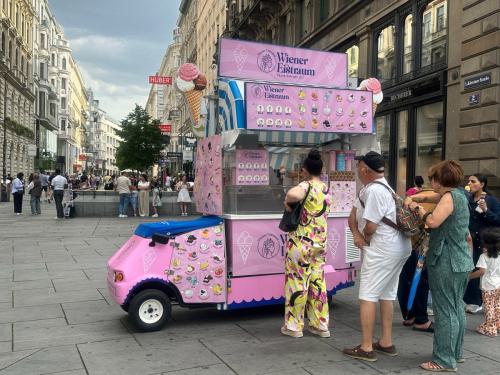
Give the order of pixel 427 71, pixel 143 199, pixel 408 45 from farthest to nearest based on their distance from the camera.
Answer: pixel 143 199
pixel 408 45
pixel 427 71

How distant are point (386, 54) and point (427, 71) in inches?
114

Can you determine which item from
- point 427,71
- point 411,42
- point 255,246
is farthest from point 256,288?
point 411,42

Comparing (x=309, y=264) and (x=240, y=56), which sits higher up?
(x=240, y=56)

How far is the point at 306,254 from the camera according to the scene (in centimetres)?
511

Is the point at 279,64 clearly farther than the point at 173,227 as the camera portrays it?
Yes

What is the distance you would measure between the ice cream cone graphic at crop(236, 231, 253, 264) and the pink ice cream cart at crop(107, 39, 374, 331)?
0.01 meters

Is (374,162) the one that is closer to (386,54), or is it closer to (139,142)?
(386,54)

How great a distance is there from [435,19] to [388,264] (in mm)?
11645

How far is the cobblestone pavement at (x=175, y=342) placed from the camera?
4.38 metres

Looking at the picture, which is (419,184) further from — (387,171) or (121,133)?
(121,133)

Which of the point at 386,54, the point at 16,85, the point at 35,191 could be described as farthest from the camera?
the point at 16,85

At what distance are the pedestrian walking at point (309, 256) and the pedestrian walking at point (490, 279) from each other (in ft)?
5.70

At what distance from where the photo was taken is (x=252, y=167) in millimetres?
6312

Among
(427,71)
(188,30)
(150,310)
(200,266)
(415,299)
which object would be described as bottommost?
(150,310)
